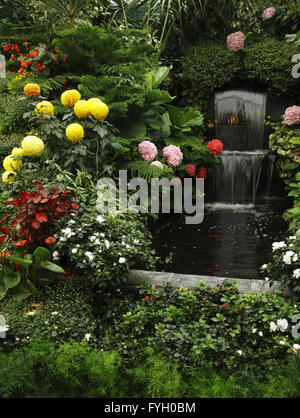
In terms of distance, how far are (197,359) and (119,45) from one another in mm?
3773

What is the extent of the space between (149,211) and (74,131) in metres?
1.53

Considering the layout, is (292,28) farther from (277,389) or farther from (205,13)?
(277,389)

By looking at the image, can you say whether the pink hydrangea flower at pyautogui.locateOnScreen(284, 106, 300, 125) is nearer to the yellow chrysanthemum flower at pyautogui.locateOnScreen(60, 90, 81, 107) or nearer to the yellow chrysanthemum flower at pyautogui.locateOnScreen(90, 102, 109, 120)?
the yellow chrysanthemum flower at pyautogui.locateOnScreen(90, 102, 109, 120)

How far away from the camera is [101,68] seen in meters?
5.07

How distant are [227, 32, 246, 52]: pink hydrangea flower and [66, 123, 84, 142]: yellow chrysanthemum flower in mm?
4218

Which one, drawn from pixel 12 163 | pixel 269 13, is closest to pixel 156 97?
pixel 12 163

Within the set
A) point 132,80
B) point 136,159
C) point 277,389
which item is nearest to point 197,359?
point 277,389

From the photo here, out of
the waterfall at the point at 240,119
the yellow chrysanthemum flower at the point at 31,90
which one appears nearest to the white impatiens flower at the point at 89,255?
the yellow chrysanthemum flower at the point at 31,90

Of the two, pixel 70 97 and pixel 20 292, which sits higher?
pixel 70 97

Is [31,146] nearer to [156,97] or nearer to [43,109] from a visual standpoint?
[43,109]

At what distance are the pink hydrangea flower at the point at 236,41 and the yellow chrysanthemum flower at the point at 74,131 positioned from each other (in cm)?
422

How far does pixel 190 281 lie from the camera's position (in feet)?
11.0

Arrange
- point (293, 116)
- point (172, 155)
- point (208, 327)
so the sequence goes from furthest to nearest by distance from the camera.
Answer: point (293, 116), point (172, 155), point (208, 327)

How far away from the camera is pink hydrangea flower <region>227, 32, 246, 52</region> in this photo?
22.7ft
